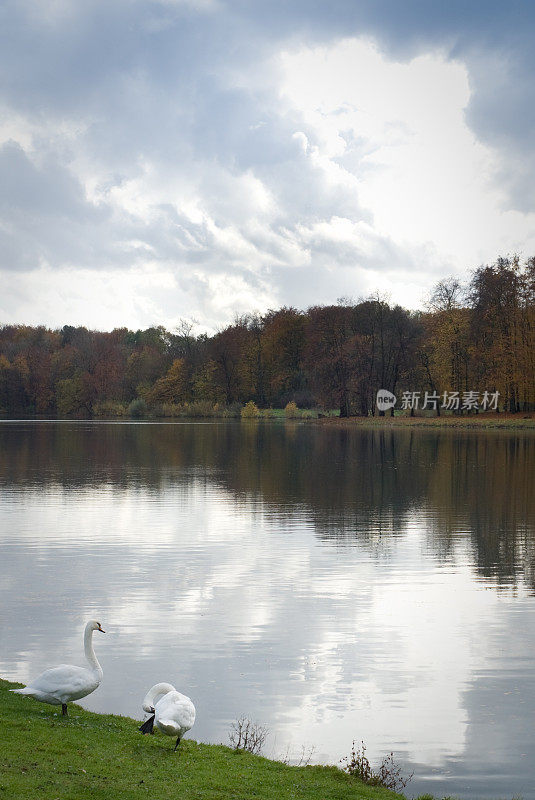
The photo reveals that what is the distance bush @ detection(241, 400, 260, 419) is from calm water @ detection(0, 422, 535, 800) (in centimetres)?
8104

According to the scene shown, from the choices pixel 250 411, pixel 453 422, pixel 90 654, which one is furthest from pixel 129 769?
pixel 250 411

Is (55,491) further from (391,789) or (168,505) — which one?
(391,789)

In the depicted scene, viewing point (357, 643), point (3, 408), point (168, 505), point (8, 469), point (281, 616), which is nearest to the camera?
point (357, 643)

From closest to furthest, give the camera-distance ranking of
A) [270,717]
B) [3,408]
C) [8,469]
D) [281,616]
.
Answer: [270,717] → [281,616] → [8,469] → [3,408]

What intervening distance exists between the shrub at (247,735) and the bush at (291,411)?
99.6m

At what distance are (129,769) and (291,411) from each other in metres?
102

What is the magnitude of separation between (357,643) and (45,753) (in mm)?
5562

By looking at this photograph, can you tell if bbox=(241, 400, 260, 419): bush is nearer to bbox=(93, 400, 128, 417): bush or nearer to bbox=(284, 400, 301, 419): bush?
bbox=(284, 400, 301, 419): bush

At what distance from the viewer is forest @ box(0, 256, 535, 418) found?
8081 cm

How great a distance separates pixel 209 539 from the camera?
64.7 feet

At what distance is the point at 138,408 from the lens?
11969 cm

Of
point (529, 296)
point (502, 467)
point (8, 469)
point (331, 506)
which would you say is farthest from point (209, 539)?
point (529, 296)

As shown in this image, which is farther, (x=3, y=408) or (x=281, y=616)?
(x=3, y=408)

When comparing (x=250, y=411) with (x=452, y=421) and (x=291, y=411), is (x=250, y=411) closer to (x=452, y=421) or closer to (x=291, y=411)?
(x=291, y=411)
